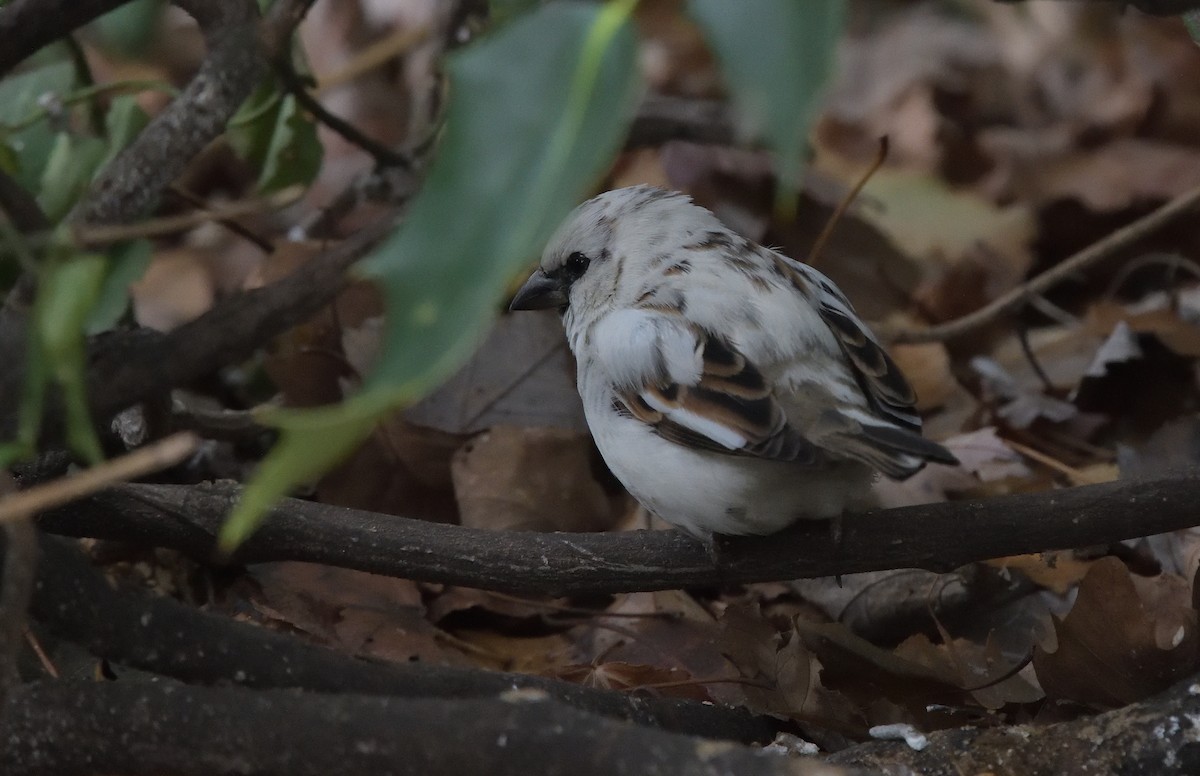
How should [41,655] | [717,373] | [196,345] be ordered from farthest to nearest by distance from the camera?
[717,373]
[41,655]
[196,345]

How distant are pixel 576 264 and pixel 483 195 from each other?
2277 mm

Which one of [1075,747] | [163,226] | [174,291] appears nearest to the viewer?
[163,226]

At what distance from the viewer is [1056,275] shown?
4.32m

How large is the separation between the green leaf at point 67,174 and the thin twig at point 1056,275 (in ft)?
8.46

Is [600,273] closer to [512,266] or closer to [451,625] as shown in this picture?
[451,625]

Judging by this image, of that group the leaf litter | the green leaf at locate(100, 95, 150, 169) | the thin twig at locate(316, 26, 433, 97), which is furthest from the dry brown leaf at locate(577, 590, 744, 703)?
the thin twig at locate(316, 26, 433, 97)

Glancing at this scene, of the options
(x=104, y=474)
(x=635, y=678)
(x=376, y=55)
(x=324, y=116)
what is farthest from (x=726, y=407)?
(x=376, y=55)

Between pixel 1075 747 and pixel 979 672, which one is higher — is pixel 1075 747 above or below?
above

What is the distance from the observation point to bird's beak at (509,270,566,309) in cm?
353

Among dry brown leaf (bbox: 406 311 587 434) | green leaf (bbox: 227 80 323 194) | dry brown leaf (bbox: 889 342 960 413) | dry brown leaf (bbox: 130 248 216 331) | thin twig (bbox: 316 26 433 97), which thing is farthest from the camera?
thin twig (bbox: 316 26 433 97)

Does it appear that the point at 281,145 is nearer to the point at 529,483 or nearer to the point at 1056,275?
the point at 529,483

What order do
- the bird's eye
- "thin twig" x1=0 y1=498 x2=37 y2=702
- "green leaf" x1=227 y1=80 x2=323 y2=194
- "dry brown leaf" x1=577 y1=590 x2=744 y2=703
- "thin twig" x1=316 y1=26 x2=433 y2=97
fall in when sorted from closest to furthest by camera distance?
"thin twig" x1=0 y1=498 x2=37 y2=702 → "dry brown leaf" x1=577 y1=590 x2=744 y2=703 → the bird's eye → "green leaf" x1=227 y1=80 x2=323 y2=194 → "thin twig" x1=316 y1=26 x2=433 y2=97

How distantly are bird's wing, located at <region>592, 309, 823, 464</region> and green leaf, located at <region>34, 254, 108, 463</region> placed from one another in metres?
1.50

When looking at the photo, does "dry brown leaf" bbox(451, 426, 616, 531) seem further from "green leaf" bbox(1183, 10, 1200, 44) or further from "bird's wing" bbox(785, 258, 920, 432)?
"green leaf" bbox(1183, 10, 1200, 44)
